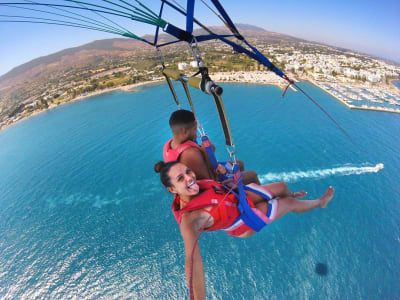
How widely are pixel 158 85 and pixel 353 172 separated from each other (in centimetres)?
4722

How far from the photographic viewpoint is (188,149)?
1937 mm

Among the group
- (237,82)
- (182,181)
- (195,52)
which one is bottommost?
(182,181)

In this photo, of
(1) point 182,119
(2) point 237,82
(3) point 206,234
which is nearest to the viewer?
(1) point 182,119

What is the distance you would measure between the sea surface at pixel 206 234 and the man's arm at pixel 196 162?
39.3ft

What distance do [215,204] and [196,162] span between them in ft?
1.61

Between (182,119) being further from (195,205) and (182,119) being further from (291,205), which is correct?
(291,205)

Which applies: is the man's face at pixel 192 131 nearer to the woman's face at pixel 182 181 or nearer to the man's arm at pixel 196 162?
the man's arm at pixel 196 162

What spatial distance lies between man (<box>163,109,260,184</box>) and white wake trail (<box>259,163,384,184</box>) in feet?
50.6

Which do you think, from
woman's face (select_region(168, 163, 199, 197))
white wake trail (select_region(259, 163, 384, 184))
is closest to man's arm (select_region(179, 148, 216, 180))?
woman's face (select_region(168, 163, 199, 197))

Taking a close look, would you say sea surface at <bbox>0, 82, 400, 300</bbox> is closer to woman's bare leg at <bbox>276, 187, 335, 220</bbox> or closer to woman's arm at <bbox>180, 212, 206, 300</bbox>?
woman's bare leg at <bbox>276, 187, 335, 220</bbox>

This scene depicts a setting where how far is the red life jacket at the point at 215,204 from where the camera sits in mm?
1546

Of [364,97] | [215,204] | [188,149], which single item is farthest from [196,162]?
[364,97]

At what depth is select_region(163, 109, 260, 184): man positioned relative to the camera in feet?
6.20

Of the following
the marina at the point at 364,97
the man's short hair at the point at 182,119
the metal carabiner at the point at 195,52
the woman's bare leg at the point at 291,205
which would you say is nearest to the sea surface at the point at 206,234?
the marina at the point at 364,97
